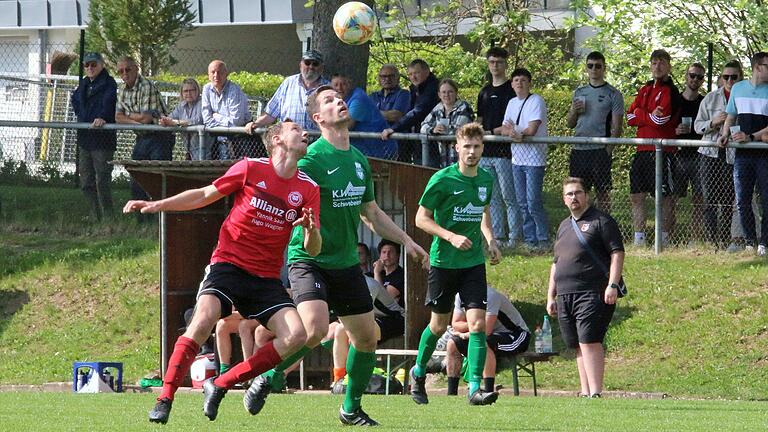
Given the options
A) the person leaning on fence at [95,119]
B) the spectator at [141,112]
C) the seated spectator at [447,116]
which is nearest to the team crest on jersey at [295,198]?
the seated spectator at [447,116]

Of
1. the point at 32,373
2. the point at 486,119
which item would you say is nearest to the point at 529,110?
the point at 486,119

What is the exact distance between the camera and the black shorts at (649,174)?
55.9 feet

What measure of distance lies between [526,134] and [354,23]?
95.1 inches

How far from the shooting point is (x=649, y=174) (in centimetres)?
1717

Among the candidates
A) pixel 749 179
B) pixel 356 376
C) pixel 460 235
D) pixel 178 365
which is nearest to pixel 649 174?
pixel 749 179

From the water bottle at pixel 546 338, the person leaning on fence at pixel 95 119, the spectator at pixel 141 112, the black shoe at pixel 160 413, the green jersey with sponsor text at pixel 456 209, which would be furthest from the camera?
the person leaning on fence at pixel 95 119

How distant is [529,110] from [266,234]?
8.34m

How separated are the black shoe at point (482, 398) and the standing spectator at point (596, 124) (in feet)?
21.0

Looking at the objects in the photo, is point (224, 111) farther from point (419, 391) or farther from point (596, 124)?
point (419, 391)

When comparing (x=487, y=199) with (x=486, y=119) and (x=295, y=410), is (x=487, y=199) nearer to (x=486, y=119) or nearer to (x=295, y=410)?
(x=295, y=410)

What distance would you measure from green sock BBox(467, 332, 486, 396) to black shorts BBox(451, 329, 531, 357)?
2.70m

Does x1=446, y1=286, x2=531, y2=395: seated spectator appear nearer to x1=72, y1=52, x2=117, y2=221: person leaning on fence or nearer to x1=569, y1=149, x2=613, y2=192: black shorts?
x1=569, y1=149, x2=613, y2=192: black shorts

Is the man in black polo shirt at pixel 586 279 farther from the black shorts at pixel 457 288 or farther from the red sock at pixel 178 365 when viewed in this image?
the red sock at pixel 178 365

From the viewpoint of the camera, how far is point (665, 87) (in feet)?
55.9
